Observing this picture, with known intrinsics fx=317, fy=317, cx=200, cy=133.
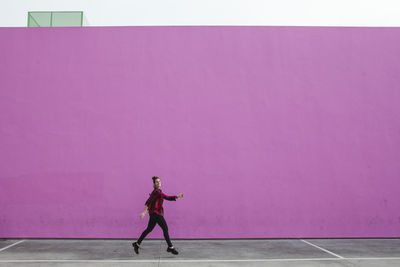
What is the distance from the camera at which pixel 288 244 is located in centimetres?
701

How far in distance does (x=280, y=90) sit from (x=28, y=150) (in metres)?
6.38

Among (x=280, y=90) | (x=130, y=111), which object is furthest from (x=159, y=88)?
(x=280, y=90)

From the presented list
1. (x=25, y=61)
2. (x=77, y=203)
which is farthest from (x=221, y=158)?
(x=25, y=61)

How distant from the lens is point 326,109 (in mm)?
7984

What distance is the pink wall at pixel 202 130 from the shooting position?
24.9 feet

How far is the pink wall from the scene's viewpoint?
7582 mm

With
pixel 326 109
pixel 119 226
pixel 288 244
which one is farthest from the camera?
pixel 326 109

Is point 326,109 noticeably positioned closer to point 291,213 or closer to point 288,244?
point 291,213

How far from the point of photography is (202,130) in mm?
7809

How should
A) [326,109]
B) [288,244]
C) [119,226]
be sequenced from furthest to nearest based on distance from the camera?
1. [326,109]
2. [119,226]
3. [288,244]

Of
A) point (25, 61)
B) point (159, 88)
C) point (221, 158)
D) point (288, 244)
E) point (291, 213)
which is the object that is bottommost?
point (288, 244)

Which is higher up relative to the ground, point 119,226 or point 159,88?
point 159,88

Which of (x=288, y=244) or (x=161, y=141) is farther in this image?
(x=161, y=141)

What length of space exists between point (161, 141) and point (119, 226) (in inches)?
87.9
